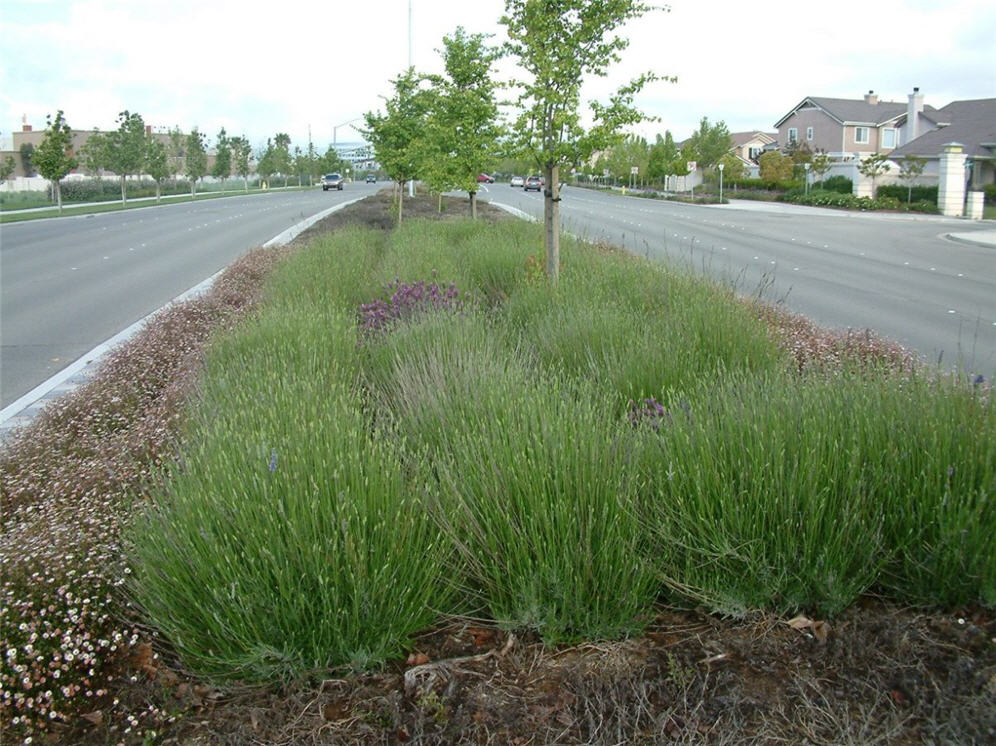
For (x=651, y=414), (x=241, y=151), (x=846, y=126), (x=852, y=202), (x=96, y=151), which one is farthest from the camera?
(x=241, y=151)

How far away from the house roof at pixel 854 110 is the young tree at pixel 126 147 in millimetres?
49351

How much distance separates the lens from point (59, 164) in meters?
38.1

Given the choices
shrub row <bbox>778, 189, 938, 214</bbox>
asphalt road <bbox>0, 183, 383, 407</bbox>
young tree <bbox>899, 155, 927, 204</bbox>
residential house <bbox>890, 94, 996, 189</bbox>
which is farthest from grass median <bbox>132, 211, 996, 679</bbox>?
residential house <bbox>890, 94, 996, 189</bbox>

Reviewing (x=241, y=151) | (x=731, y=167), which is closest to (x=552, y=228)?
(x=731, y=167)

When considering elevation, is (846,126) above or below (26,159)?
above

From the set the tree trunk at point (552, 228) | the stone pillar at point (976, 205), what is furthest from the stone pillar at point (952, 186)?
the tree trunk at point (552, 228)

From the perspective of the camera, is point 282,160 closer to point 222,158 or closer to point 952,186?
point 222,158

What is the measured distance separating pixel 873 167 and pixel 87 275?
134 feet

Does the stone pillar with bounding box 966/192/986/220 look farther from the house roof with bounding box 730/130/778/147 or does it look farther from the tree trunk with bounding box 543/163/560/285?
the house roof with bounding box 730/130/778/147

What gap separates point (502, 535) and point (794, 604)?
3.54ft

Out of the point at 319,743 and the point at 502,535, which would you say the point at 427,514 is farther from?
the point at 319,743

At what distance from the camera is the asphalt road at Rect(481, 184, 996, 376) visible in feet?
36.0

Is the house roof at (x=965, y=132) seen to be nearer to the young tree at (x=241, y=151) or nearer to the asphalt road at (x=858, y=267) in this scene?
the asphalt road at (x=858, y=267)

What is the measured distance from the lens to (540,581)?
3.10m
